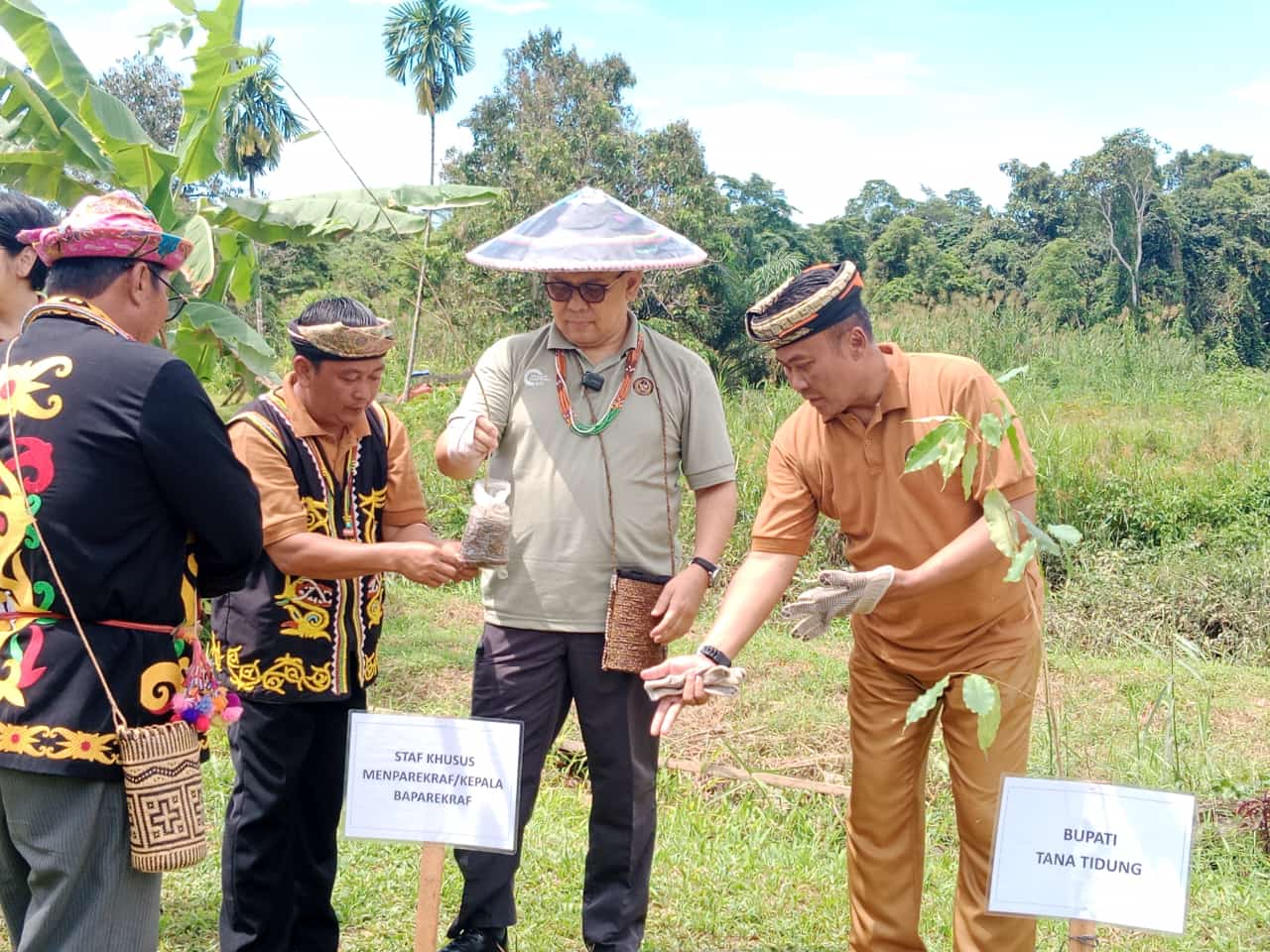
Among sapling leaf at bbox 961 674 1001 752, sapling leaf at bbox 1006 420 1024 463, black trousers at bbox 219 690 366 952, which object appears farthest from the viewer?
black trousers at bbox 219 690 366 952

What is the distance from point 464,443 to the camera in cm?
299

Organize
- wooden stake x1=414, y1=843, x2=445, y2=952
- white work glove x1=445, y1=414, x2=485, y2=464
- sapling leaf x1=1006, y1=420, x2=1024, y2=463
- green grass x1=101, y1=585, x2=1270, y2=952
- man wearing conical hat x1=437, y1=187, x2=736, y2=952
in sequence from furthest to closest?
green grass x1=101, y1=585, x2=1270, y2=952 → man wearing conical hat x1=437, y1=187, x2=736, y2=952 → white work glove x1=445, y1=414, x2=485, y2=464 → wooden stake x1=414, y1=843, x2=445, y2=952 → sapling leaf x1=1006, y1=420, x2=1024, y2=463

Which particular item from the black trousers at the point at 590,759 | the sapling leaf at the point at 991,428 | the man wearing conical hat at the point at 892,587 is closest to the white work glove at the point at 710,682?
the man wearing conical hat at the point at 892,587

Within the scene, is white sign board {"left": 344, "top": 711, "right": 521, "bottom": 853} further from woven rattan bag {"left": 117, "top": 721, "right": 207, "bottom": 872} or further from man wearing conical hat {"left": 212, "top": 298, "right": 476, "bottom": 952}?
man wearing conical hat {"left": 212, "top": 298, "right": 476, "bottom": 952}

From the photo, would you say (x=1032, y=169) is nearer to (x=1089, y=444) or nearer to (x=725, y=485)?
(x=1089, y=444)

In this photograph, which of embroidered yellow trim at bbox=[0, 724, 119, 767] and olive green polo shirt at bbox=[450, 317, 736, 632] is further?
olive green polo shirt at bbox=[450, 317, 736, 632]

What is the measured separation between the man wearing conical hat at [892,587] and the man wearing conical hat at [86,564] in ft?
3.76

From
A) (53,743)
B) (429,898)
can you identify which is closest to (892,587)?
(429,898)

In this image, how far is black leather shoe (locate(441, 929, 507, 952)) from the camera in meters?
3.11

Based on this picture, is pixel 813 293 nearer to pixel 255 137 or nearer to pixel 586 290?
pixel 586 290

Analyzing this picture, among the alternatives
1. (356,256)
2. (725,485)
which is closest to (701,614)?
(725,485)

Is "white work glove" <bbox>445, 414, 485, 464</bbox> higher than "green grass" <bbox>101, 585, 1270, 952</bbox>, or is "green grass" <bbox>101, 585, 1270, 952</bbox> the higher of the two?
"white work glove" <bbox>445, 414, 485, 464</bbox>

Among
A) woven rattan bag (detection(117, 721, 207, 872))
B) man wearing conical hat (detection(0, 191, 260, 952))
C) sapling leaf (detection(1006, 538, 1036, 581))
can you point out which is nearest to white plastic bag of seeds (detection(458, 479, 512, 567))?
man wearing conical hat (detection(0, 191, 260, 952))

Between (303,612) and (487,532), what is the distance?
50cm
